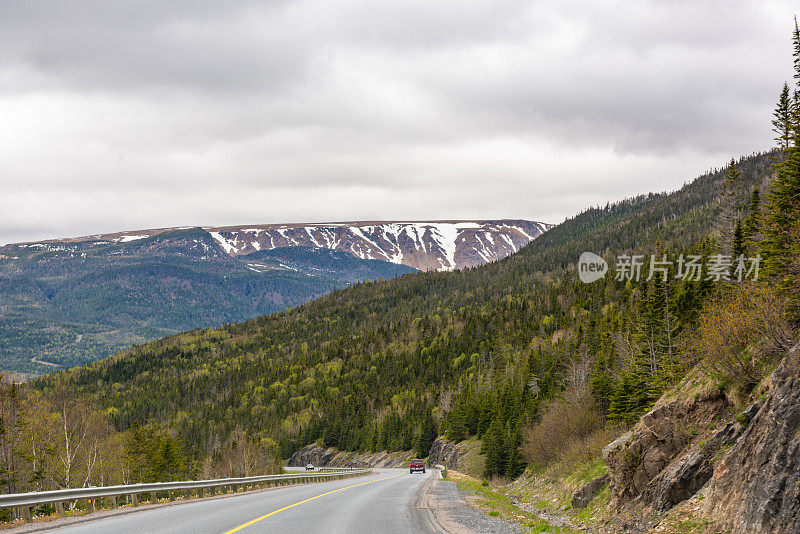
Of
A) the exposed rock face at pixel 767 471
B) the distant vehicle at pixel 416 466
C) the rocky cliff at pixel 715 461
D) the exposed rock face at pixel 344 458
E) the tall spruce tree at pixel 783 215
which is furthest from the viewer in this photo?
the exposed rock face at pixel 344 458

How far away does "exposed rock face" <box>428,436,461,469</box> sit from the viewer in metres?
99.2

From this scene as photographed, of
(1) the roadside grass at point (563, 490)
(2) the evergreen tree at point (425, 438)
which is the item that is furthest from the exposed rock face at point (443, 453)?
(1) the roadside grass at point (563, 490)

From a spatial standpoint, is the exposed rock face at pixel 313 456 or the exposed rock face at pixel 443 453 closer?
the exposed rock face at pixel 443 453

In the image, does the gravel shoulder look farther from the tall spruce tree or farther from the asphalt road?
the tall spruce tree

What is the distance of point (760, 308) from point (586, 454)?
25571mm

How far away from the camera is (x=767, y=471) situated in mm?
14047

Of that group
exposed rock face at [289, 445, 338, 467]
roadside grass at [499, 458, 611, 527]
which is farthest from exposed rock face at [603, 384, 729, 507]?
exposed rock face at [289, 445, 338, 467]

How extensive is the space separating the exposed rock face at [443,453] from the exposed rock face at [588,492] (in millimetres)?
62429

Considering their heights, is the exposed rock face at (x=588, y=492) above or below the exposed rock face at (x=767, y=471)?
below

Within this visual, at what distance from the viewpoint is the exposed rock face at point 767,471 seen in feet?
43.3

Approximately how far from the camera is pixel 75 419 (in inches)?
2335

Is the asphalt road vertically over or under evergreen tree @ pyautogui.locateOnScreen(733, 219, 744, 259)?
under

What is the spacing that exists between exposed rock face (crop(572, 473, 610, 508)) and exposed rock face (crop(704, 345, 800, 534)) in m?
18.0

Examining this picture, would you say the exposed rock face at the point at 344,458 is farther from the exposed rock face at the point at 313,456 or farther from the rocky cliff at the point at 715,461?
the rocky cliff at the point at 715,461
